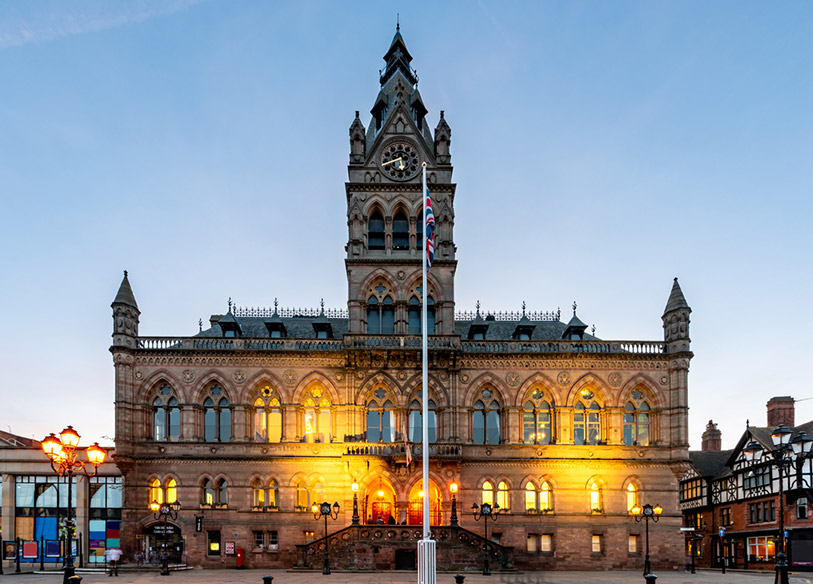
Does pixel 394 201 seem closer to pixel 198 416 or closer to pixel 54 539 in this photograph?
pixel 198 416

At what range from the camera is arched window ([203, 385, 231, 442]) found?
4872 centimetres

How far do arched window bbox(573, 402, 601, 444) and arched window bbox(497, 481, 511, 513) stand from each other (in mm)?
5696

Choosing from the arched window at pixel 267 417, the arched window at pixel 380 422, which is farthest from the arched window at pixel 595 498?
the arched window at pixel 267 417

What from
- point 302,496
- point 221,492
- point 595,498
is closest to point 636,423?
point 595,498

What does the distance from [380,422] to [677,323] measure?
21.1m

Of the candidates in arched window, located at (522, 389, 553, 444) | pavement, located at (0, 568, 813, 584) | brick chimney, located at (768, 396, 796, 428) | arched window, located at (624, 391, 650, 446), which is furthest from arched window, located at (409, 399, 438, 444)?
brick chimney, located at (768, 396, 796, 428)

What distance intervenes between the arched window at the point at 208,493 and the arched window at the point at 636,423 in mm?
27502

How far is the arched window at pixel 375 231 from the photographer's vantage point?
52000 mm

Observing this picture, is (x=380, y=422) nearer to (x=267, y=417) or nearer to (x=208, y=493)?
(x=267, y=417)

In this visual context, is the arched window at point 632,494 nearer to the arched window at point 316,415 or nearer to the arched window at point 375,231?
the arched window at point 316,415

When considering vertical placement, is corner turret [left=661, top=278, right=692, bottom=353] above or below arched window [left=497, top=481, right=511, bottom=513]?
above

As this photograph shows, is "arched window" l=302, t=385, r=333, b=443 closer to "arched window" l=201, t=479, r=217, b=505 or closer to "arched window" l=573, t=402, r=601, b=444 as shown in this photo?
"arched window" l=201, t=479, r=217, b=505

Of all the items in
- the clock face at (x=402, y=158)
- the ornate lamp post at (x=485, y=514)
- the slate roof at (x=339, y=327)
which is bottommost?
the ornate lamp post at (x=485, y=514)

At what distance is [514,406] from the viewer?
162 feet
